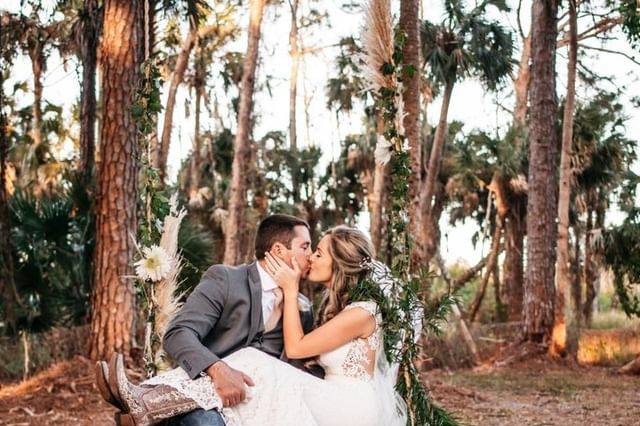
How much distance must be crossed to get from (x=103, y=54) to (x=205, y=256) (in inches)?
122

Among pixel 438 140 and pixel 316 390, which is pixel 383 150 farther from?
pixel 438 140

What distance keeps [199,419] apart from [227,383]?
0.18 m

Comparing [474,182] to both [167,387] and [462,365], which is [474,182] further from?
[167,387]

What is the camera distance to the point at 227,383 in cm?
369

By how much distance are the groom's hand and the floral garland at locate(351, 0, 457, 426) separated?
0.80m

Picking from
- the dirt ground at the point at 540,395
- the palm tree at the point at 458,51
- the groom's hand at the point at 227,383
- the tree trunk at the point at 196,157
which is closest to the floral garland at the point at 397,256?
the groom's hand at the point at 227,383

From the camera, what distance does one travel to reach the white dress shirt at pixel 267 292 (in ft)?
14.3

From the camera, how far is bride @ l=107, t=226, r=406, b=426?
3.79 meters

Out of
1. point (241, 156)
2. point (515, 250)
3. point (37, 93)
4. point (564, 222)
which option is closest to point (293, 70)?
point (37, 93)

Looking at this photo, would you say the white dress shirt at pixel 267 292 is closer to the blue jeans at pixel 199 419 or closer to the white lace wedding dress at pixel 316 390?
the white lace wedding dress at pixel 316 390

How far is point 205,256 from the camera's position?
11586mm

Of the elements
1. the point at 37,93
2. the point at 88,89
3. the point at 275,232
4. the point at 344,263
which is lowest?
the point at 344,263

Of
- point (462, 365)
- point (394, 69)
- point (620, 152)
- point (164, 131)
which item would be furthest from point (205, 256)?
point (620, 152)

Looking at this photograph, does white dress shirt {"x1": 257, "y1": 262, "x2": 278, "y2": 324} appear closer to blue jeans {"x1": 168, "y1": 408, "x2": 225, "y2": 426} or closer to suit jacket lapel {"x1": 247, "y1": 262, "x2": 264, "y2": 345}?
suit jacket lapel {"x1": 247, "y1": 262, "x2": 264, "y2": 345}
